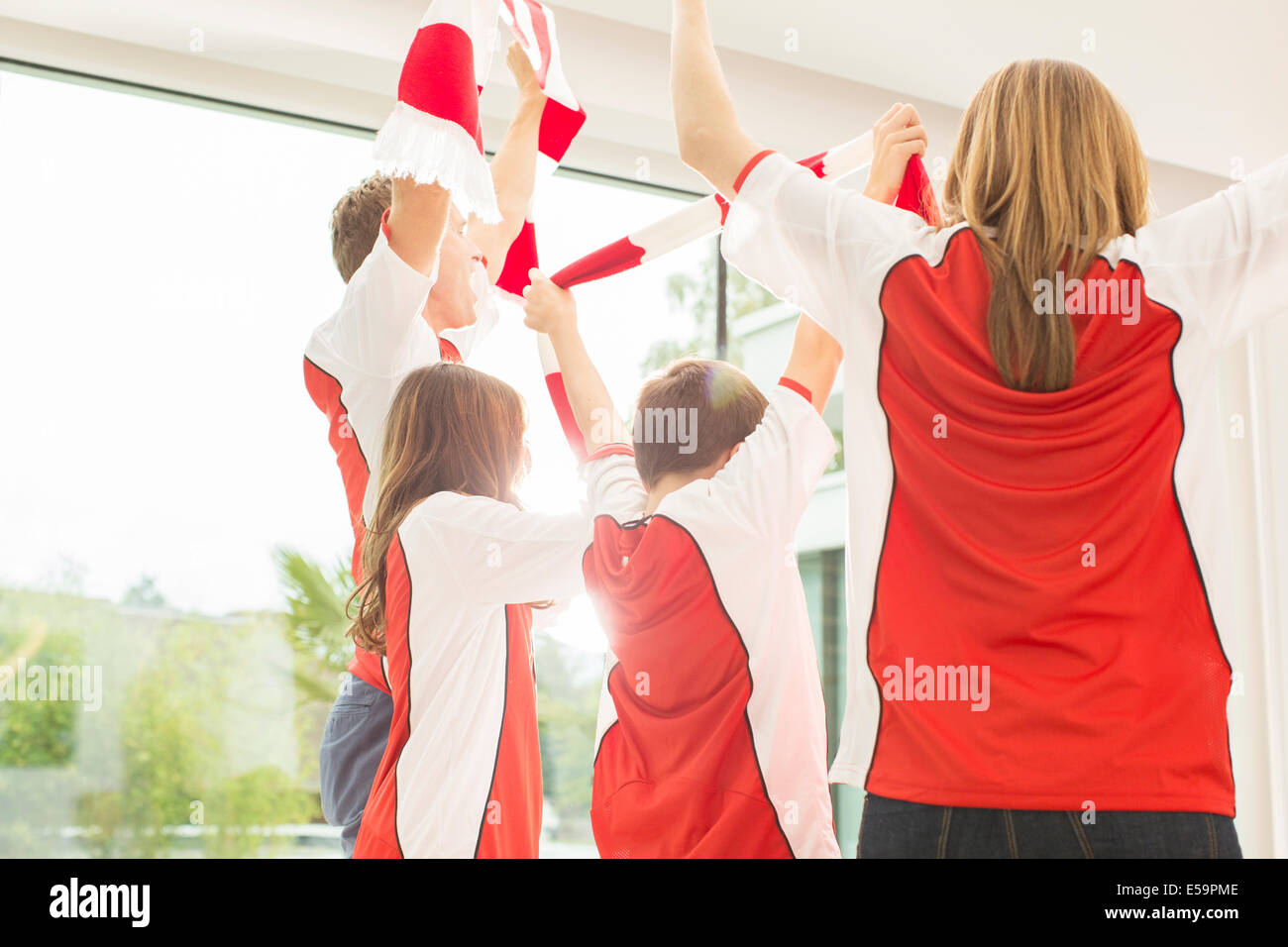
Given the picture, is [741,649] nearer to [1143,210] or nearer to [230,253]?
[1143,210]

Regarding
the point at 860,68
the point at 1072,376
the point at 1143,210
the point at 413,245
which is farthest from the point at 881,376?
the point at 860,68

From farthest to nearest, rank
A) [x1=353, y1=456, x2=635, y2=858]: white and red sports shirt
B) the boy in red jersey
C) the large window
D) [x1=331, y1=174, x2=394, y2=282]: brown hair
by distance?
the large window → [x1=331, y1=174, x2=394, y2=282]: brown hair → [x1=353, y1=456, x2=635, y2=858]: white and red sports shirt → the boy in red jersey

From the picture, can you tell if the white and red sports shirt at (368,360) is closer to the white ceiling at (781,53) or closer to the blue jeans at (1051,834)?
the blue jeans at (1051,834)

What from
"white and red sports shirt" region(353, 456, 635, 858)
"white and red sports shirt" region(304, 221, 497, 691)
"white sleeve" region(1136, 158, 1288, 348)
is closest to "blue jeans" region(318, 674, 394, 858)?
"white and red sports shirt" region(304, 221, 497, 691)

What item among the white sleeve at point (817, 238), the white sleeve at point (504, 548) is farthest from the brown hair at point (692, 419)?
the white sleeve at point (817, 238)

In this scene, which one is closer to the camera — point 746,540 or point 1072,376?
point 1072,376

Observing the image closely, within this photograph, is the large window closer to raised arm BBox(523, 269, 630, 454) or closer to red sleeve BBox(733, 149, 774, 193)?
raised arm BBox(523, 269, 630, 454)

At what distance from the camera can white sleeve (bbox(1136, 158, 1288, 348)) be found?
3.07ft

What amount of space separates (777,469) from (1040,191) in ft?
1.41

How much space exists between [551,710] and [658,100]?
6.04ft

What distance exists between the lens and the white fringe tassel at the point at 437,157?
56.2 inches

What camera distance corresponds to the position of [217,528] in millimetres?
2945

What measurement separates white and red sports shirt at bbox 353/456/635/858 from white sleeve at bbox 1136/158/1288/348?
0.67 metres

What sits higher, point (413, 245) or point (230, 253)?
point (230, 253)
